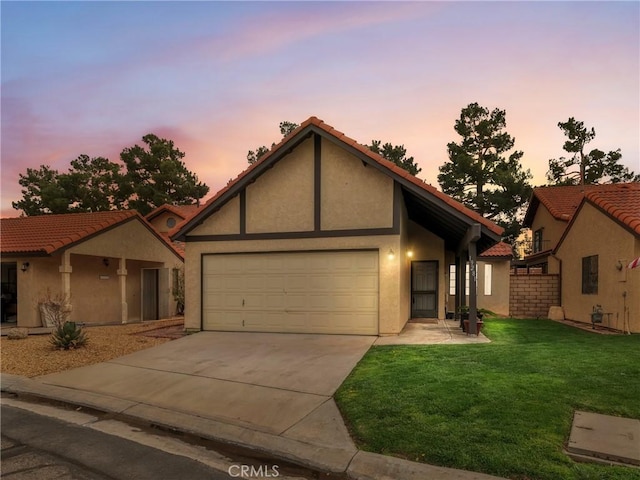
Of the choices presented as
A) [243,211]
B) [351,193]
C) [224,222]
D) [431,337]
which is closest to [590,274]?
[431,337]

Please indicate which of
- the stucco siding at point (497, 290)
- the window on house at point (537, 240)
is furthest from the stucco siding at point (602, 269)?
the window on house at point (537, 240)

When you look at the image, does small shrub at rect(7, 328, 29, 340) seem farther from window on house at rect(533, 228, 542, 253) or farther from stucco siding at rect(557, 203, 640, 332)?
window on house at rect(533, 228, 542, 253)

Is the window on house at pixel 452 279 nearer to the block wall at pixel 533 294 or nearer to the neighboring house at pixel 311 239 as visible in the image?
the block wall at pixel 533 294

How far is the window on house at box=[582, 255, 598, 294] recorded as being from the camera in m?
13.4

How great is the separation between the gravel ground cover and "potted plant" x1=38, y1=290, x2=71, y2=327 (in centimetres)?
67

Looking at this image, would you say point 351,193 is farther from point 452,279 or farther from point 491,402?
point 452,279

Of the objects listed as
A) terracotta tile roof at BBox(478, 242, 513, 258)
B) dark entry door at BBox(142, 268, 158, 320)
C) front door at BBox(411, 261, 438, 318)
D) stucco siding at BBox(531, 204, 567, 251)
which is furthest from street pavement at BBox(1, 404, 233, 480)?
stucco siding at BBox(531, 204, 567, 251)

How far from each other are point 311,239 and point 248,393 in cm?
594

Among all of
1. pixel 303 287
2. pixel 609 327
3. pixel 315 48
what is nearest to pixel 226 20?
pixel 315 48

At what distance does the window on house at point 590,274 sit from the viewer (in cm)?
1345

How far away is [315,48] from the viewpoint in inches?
484

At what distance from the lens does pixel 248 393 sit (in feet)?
20.6

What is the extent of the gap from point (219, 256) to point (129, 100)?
747 cm

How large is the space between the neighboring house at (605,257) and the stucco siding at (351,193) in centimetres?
683
